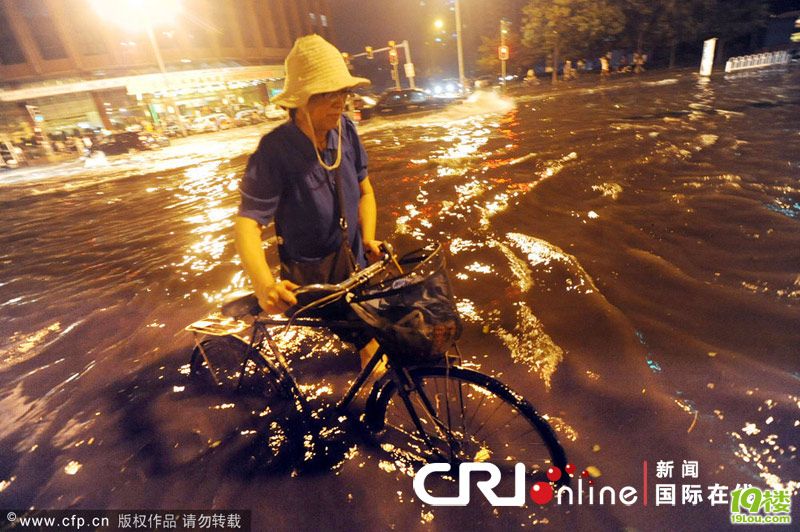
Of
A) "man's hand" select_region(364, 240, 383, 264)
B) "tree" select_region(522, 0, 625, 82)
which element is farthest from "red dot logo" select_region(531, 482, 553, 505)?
"tree" select_region(522, 0, 625, 82)

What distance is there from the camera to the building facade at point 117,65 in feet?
92.3

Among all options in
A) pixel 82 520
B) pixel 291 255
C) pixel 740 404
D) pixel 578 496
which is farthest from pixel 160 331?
pixel 740 404

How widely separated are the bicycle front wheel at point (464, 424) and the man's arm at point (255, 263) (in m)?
0.77

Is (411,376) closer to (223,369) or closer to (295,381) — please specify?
(295,381)

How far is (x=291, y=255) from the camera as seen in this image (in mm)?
2449

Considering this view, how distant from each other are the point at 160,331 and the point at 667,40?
3558 cm

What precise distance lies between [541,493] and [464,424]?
1.76 ft

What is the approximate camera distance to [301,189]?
2.20 metres

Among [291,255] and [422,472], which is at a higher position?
[291,255]

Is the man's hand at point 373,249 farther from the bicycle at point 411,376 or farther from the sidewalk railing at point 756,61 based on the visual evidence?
the sidewalk railing at point 756,61

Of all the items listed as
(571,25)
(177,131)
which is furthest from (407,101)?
(177,131)

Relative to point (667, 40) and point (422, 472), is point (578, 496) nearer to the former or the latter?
point (422, 472)

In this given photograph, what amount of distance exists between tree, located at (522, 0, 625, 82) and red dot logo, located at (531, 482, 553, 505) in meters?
32.7

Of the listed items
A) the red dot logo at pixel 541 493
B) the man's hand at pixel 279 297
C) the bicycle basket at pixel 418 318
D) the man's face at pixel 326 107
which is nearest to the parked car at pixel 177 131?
the man's face at pixel 326 107
